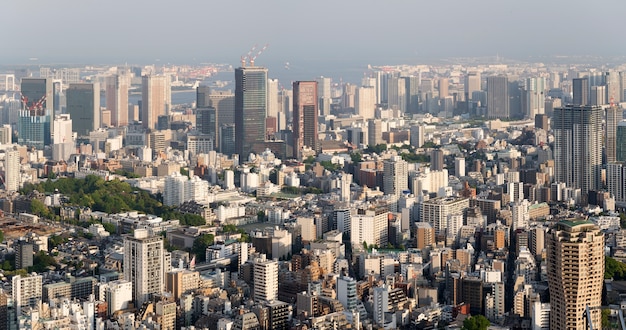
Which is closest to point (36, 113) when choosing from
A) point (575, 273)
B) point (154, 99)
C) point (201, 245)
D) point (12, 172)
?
point (154, 99)

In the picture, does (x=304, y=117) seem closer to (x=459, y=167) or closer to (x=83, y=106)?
(x=459, y=167)

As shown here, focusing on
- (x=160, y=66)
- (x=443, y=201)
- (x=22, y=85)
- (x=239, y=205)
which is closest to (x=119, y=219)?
(x=239, y=205)

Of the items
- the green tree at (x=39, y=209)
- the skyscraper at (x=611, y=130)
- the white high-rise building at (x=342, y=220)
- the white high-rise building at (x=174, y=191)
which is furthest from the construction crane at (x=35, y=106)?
the skyscraper at (x=611, y=130)

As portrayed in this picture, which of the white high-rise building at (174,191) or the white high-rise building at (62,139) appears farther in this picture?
the white high-rise building at (62,139)

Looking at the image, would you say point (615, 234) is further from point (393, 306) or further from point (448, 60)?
point (448, 60)

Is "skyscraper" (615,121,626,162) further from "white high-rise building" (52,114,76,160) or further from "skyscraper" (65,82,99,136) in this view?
"skyscraper" (65,82,99,136)

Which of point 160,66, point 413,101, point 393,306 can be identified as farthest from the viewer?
point 413,101

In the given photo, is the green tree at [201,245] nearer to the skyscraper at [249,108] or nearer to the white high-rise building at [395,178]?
the white high-rise building at [395,178]
